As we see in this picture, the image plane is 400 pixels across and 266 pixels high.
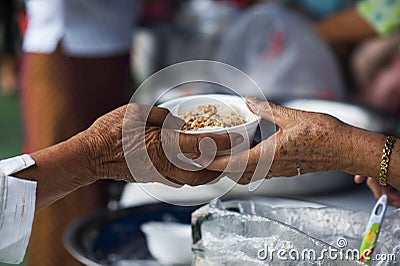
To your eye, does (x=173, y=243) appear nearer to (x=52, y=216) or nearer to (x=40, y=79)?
(x=52, y=216)

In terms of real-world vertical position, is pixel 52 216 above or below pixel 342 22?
below

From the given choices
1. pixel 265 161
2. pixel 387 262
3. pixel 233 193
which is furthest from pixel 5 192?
pixel 233 193

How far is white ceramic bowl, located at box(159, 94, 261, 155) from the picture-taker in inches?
37.6

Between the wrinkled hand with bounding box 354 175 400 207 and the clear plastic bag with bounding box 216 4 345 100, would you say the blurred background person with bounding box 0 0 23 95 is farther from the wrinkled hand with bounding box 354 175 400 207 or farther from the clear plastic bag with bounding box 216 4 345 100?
the wrinkled hand with bounding box 354 175 400 207

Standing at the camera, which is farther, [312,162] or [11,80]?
[11,80]

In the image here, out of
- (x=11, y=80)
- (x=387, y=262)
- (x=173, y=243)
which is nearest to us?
(x=387, y=262)

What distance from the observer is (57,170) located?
946 mm

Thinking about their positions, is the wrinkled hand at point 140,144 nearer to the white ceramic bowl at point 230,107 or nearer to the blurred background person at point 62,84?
the white ceramic bowl at point 230,107

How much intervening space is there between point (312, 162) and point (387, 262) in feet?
0.65

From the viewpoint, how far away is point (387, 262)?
1.03 meters

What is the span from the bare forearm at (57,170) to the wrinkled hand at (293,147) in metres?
0.18

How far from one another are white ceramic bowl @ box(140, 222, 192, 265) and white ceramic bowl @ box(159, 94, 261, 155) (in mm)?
378

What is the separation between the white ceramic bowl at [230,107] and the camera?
956 mm

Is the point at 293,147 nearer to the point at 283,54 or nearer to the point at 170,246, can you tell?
the point at 170,246
